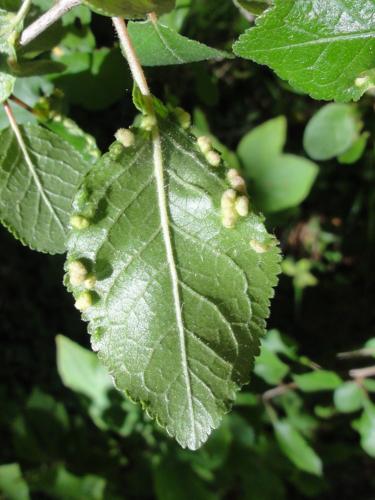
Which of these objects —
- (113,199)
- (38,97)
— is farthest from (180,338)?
(38,97)

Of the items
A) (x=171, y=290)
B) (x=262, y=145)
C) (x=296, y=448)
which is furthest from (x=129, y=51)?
(x=296, y=448)

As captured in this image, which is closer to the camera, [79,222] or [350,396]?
[79,222]

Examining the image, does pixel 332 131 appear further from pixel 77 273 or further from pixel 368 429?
pixel 77 273

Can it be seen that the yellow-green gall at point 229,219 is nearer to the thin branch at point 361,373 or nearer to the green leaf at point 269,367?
the green leaf at point 269,367

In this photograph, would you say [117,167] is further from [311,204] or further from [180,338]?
[311,204]

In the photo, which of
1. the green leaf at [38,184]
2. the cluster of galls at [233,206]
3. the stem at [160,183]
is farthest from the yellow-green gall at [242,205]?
the green leaf at [38,184]

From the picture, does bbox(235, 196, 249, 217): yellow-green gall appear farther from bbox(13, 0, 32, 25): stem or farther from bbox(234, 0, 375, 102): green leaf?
bbox(13, 0, 32, 25): stem
